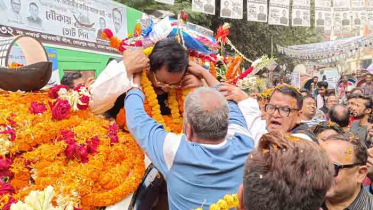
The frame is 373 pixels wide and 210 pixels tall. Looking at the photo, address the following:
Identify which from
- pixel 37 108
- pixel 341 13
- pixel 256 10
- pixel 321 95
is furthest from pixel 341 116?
pixel 341 13

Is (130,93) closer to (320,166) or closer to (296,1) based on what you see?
(320,166)

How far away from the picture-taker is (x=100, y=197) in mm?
1868

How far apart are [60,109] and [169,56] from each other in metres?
0.69

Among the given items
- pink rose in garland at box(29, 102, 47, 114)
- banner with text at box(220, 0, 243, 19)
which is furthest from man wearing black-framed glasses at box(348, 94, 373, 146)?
A: pink rose in garland at box(29, 102, 47, 114)

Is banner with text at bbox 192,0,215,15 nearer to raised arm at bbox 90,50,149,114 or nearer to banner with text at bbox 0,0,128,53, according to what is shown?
banner with text at bbox 0,0,128,53

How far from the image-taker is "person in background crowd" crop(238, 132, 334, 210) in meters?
1.07

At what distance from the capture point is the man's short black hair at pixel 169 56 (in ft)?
6.65

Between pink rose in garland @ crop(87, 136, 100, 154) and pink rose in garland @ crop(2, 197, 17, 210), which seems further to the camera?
pink rose in garland @ crop(87, 136, 100, 154)

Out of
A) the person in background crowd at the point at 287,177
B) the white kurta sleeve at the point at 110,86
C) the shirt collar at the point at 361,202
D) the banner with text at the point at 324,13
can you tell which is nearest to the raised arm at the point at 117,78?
the white kurta sleeve at the point at 110,86

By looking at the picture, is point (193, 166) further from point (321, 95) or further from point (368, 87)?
point (368, 87)

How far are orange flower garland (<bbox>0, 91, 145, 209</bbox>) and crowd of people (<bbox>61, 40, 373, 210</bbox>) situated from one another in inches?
10.6

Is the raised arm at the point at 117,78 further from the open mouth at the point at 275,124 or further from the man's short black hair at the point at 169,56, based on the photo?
the open mouth at the point at 275,124

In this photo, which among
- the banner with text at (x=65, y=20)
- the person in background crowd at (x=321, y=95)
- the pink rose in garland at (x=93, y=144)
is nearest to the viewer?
the pink rose in garland at (x=93, y=144)

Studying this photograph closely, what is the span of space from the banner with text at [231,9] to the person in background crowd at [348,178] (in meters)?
6.06
